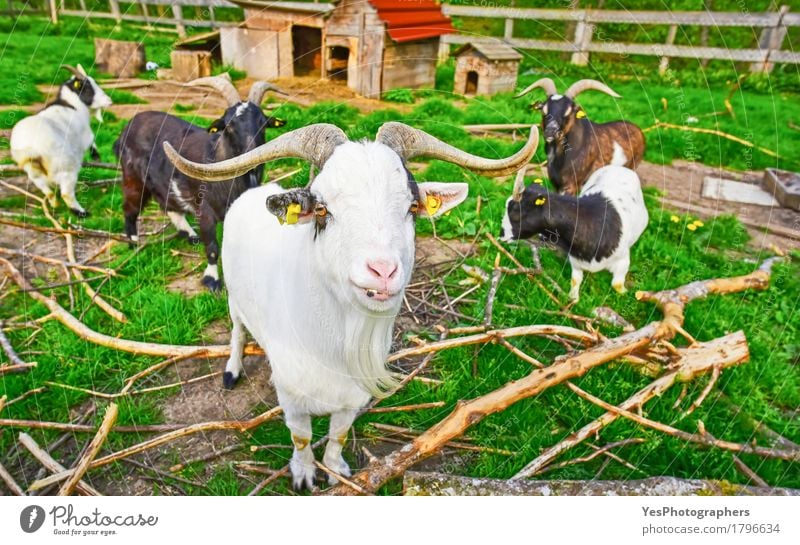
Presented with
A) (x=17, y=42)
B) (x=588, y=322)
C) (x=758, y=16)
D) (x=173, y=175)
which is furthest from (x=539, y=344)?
(x=758, y=16)

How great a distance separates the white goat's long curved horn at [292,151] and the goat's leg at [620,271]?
3.24m

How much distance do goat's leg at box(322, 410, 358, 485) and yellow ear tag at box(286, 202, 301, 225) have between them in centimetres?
121

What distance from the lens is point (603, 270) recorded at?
4.61 m

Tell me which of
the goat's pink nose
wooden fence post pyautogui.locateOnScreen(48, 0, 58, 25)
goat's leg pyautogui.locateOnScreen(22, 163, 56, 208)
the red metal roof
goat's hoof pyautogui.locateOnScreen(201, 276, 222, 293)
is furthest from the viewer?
goat's leg pyautogui.locateOnScreen(22, 163, 56, 208)

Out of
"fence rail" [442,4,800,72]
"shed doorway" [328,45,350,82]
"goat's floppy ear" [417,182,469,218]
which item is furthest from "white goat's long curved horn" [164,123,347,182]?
"fence rail" [442,4,800,72]

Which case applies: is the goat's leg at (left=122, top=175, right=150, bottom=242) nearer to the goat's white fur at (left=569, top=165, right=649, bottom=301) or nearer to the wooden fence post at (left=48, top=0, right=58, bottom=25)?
the wooden fence post at (left=48, top=0, right=58, bottom=25)

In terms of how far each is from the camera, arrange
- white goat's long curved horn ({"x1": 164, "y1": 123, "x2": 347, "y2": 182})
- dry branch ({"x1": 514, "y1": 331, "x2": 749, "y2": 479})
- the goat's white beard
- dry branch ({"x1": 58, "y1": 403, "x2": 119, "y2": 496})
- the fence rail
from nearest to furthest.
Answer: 1. white goat's long curved horn ({"x1": 164, "y1": 123, "x2": 347, "y2": 182})
2. the goat's white beard
3. dry branch ({"x1": 58, "y1": 403, "x2": 119, "y2": 496})
4. dry branch ({"x1": 514, "y1": 331, "x2": 749, "y2": 479})
5. the fence rail

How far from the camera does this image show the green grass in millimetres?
2818

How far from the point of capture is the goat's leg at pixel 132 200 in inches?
186

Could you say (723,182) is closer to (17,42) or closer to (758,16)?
A: (758,16)

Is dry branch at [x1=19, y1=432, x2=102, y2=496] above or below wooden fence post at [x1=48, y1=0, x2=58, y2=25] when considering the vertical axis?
below

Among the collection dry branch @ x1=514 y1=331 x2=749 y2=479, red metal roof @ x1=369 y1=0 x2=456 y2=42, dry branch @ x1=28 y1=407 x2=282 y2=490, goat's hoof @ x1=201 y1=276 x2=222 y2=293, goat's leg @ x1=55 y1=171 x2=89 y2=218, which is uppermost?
red metal roof @ x1=369 y1=0 x2=456 y2=42

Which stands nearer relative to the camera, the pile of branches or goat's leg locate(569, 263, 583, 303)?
the pile of branches
